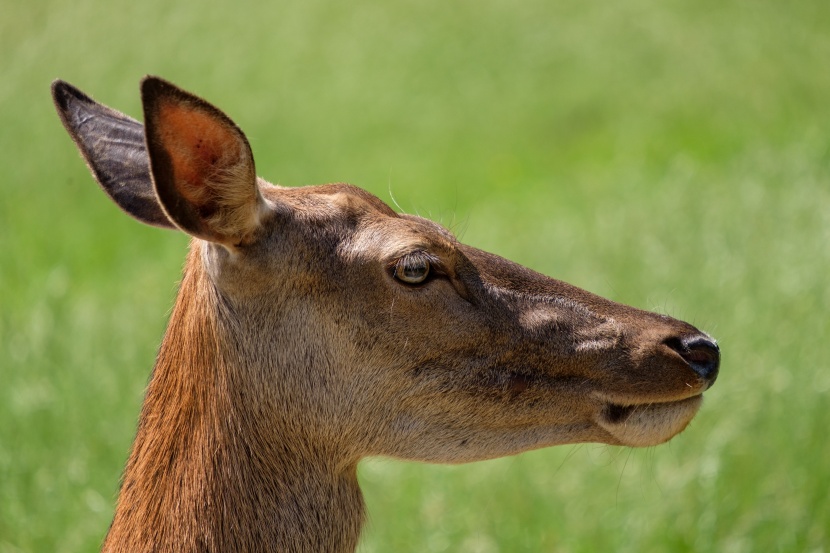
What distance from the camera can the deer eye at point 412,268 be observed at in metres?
3.55

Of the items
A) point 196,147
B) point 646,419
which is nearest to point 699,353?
point 646,419

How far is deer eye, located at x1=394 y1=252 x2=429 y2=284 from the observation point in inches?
140

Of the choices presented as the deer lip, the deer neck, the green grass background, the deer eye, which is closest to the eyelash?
the deer eye

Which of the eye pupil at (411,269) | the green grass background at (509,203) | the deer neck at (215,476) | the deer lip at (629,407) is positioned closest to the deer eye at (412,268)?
the eye pupil at (411,269)

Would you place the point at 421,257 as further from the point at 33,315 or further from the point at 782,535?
the point at 33,315

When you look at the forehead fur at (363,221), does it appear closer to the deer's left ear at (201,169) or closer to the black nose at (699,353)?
the deer's left ear at (201,169)

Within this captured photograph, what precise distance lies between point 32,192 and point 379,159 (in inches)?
160

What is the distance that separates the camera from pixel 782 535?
5.78 m

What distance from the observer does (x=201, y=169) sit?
11.0ft

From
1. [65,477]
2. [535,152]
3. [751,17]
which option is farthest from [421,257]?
[751,17]

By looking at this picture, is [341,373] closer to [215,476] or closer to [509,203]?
[215,476]

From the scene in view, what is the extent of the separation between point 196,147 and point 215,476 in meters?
1.02

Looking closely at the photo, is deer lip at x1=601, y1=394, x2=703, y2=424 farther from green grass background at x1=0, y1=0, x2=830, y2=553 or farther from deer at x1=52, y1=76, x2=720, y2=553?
green grass background at x1=0, y1=0, x2=830, y2=553

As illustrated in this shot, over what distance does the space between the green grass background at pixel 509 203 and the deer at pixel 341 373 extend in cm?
92
